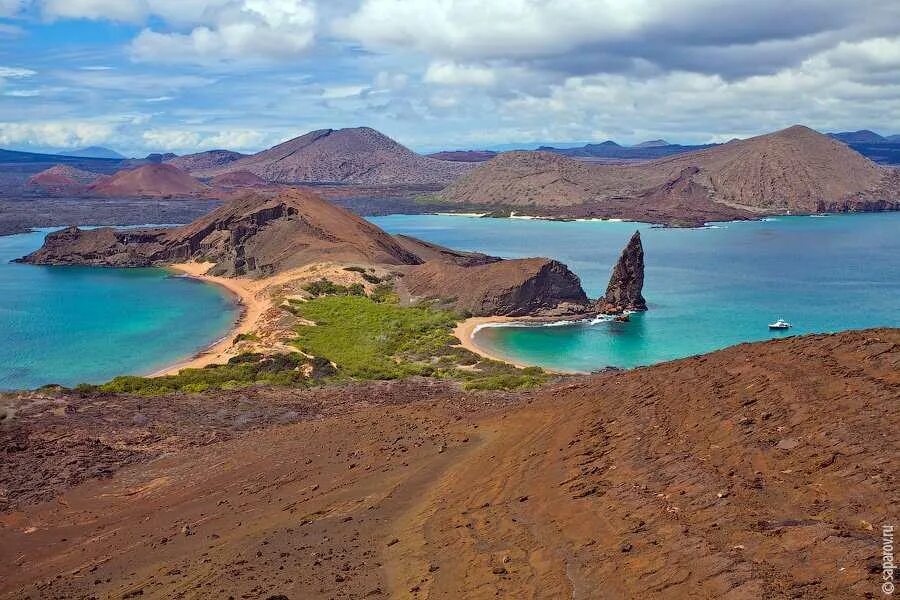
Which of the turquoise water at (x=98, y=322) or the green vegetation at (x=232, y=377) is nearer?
the green vegetation at (x=232, y=377)

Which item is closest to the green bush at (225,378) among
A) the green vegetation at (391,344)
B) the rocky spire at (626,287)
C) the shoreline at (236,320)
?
the green vegetation at (391,344)

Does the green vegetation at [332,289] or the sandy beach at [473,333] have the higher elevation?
the green vegetation at [332,289]

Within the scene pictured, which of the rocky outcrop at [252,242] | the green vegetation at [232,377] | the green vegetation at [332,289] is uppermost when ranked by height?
the rocky outcrop at [252,242]

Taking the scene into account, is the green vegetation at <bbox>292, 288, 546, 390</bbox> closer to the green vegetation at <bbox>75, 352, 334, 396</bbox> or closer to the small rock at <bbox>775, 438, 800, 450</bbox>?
the green vegetation at <bbox>75, 352, 334, 396</bbox>

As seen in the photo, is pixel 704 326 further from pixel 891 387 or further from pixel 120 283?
pixel 120 283

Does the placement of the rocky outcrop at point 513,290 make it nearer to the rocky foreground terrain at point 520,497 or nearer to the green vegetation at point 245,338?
the green vegetation at point 245,338

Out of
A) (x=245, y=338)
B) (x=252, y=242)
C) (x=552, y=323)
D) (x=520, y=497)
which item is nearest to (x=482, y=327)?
(x=552, y=323)
